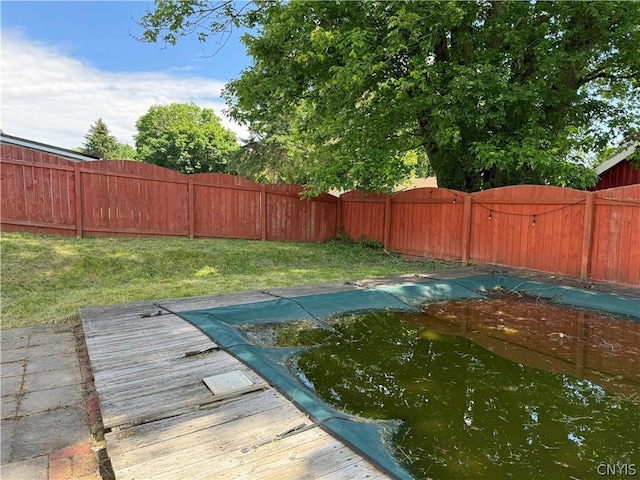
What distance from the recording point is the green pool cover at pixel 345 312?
1.83 metres

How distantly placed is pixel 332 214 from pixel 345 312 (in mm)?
6252

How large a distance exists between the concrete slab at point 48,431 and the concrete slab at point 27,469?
0.05 m

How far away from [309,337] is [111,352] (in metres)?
1.72

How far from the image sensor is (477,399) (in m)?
2.66

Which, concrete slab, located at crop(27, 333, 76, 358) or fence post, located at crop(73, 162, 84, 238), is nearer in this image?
concrete slab, located at crop(27, 333, 76, 358)

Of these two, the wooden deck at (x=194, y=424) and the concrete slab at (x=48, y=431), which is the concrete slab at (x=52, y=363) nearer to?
the wooden deck at (x=194, y=424)

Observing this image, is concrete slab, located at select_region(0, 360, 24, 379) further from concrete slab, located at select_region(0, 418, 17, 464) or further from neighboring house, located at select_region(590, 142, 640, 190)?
neighboring house, located at select_region(590, 142, 640, 190)

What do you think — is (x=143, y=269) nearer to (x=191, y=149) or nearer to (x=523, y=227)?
(x=523, y=227)

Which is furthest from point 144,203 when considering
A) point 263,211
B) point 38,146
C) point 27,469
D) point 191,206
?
point 27,469

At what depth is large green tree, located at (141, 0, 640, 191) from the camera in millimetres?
6711

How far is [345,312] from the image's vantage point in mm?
4465

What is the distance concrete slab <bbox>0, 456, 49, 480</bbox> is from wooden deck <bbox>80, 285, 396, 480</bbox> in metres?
0.30

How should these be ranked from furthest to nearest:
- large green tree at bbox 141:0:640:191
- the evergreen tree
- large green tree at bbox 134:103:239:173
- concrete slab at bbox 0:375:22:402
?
1. the evergreen tree
2. large green tree at bbox 134:103:239:173
3. large green tree at bbox 141:0:640:191
4. concrete slab at bbox 0:375:22:402

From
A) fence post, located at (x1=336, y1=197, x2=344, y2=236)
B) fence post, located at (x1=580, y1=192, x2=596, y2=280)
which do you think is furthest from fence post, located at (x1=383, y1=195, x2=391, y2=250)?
fence post, located at (x1=580, y1=192, x2=596, y2=280)
